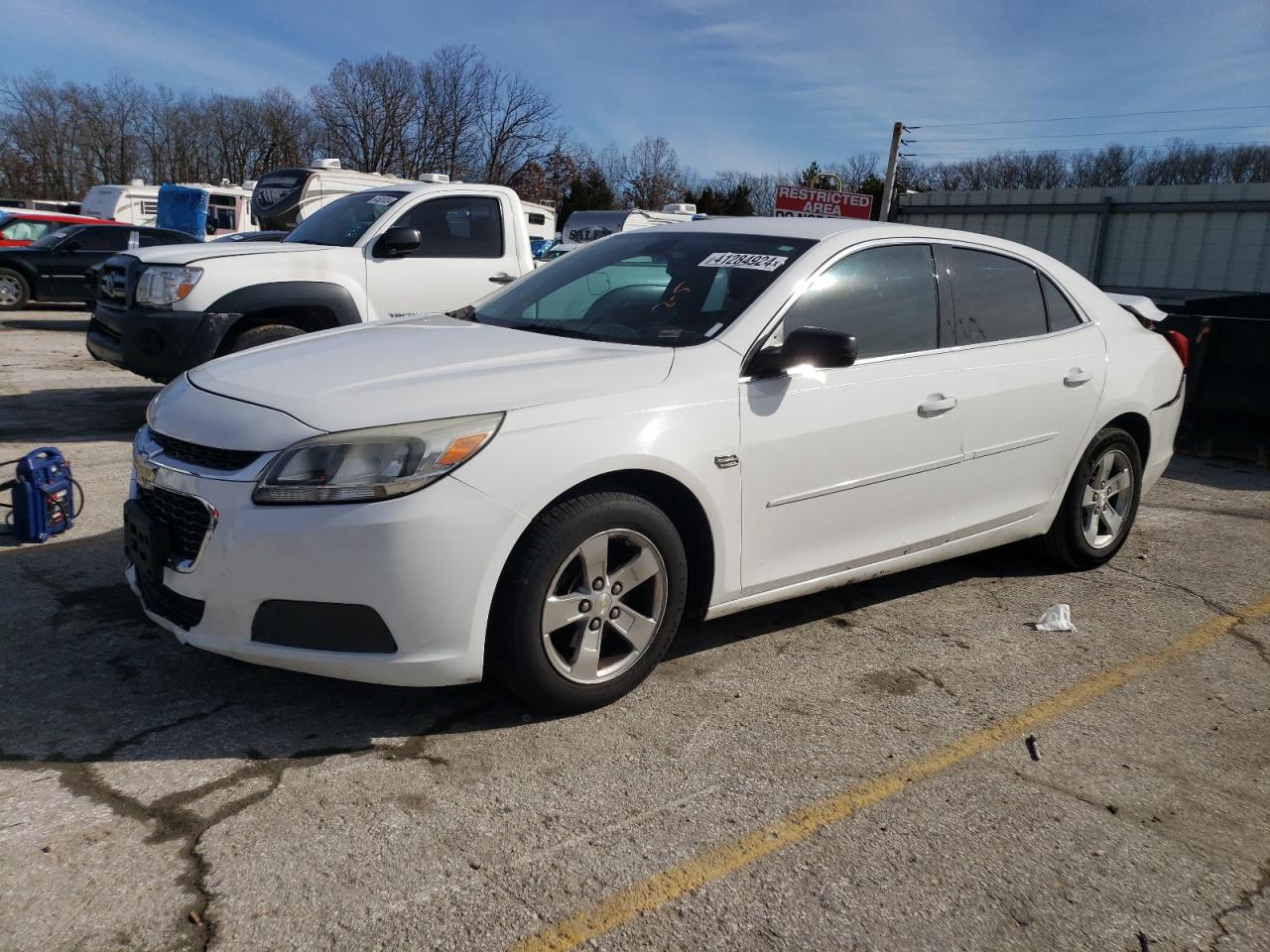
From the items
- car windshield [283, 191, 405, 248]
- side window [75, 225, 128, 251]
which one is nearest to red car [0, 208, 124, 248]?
side window [75, 225, 128, 251]

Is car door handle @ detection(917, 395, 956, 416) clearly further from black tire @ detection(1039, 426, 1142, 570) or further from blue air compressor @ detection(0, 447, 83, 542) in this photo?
blue air compressor @ detection(0, 447, 83, 542)

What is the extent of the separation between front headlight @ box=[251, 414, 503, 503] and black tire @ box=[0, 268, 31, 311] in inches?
647

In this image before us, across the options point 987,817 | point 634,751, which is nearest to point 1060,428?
point 987,817

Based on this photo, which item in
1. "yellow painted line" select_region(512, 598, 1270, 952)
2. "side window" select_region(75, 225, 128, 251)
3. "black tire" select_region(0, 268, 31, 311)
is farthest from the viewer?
"side window" select_region(75, 225, 128, 251)

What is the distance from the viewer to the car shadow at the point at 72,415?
293 inches

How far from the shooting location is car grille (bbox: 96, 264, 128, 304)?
312 inches

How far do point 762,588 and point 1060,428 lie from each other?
73.9 inches

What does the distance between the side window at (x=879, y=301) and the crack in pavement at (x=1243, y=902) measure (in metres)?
2.13

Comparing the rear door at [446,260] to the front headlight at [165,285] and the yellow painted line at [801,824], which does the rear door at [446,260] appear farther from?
the yellow painted line at [801,824]

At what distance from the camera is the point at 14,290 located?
649 inches

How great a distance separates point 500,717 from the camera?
3330mm

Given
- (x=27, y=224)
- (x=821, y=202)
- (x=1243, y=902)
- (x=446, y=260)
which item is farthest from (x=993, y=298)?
(x=821, y=202)

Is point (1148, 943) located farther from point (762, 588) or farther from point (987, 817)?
point (762, 588)

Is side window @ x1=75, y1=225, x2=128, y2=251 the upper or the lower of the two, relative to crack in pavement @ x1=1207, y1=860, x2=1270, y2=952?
upper
